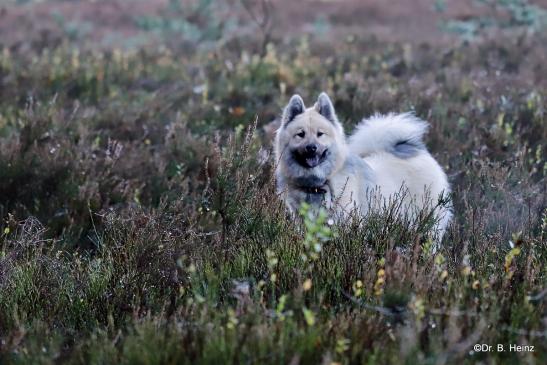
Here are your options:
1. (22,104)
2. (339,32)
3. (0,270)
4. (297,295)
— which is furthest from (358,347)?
(339,32)

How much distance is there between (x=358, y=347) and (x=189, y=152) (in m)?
4.27

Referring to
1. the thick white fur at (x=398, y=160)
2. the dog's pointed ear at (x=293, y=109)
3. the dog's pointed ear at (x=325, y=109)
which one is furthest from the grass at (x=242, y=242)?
the dog's pointed ear at (x=325, y=109)

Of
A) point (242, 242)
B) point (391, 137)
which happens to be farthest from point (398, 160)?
point (242, 242)

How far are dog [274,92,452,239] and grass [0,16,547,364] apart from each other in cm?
23

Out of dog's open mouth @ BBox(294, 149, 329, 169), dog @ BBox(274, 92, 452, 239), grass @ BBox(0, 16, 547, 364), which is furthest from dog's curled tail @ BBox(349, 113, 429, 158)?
dog's open mouth @ BBox(294, 149, 329, 169)

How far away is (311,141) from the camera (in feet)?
17.1

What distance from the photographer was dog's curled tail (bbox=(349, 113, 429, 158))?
5711 mm

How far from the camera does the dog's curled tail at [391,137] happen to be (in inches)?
225

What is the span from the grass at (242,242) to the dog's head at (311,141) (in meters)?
0.23

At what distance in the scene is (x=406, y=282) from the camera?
10.5 ft

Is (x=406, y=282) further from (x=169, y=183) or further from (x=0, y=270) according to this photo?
(x=169, y=183)

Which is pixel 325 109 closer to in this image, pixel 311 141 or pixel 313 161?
pixel 311 141

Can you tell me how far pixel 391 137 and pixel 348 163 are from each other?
69 centimetres

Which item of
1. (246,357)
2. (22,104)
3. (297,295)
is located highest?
(297,295)
